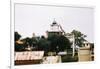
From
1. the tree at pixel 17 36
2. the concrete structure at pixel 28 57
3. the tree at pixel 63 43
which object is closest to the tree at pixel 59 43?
the tree at pixel 63 43

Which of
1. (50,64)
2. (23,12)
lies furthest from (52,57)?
(23,12)

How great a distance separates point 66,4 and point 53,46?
0.42m

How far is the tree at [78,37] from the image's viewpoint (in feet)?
5.73

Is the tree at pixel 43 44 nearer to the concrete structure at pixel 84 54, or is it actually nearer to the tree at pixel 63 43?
the tree at pixel 63 43

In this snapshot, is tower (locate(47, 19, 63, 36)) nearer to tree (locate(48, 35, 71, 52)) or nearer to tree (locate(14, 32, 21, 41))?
tree (locate(48, 35, 71, 52))

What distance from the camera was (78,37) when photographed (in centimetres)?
176

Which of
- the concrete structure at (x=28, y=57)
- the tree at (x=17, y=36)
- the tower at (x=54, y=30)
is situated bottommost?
the concrete structure at (x=28, y=57)

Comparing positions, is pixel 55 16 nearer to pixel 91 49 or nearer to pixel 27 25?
pixel 27 25

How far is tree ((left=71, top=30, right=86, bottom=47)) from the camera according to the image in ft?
5.73

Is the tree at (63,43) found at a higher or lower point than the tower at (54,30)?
lower

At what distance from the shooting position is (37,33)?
1651mm

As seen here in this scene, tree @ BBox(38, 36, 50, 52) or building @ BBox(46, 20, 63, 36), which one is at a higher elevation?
building @ BBox(46, 20, 63, 36)

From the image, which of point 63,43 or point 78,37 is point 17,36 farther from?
point 78,37

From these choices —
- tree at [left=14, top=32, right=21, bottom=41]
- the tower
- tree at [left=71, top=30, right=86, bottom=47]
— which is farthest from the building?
tree at [left=14, top=32, right=21, bottom=41]
